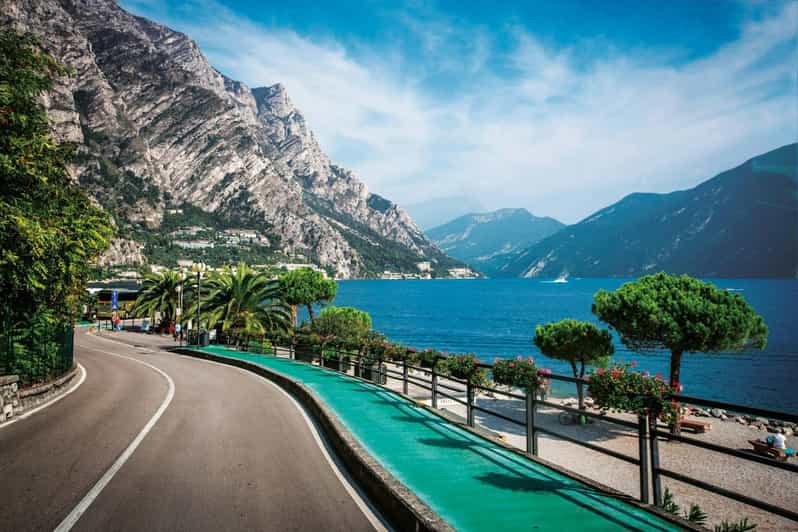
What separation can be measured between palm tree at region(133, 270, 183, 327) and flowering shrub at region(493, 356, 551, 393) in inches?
1833

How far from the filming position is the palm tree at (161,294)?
5316 cm

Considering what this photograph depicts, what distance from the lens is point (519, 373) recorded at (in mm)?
11211

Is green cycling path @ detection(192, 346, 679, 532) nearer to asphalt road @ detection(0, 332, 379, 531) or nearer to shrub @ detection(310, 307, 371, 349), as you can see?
asphalt road @ detection(0, 332, 379, 531)

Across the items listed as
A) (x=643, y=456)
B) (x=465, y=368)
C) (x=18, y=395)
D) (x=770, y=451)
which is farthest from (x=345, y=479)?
(x=770, y=451)

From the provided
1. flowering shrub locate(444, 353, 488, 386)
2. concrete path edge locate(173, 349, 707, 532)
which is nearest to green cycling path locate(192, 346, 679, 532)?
concrete path edge locate(173, 349, 707, 532)

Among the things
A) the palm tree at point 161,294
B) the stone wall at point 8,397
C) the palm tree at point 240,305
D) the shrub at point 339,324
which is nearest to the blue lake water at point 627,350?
the shrub at point 339,324

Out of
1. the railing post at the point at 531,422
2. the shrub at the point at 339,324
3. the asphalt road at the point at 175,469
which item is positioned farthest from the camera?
the shrub at the point at 339,324

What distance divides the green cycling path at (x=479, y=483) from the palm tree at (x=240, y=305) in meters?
28.0

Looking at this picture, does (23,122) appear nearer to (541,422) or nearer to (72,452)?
(72,452)

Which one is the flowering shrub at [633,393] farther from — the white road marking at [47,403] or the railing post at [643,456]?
the white road marking at [47,403]

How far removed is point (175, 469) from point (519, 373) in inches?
271

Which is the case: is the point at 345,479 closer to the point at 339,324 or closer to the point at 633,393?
the point at 633,393

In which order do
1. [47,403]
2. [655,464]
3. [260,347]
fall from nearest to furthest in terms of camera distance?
[655,464] < [47,403] < [260,347]

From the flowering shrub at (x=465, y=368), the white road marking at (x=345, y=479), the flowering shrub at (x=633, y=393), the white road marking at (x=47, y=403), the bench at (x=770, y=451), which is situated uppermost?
the flowering shrub at (x=633, y=393)
